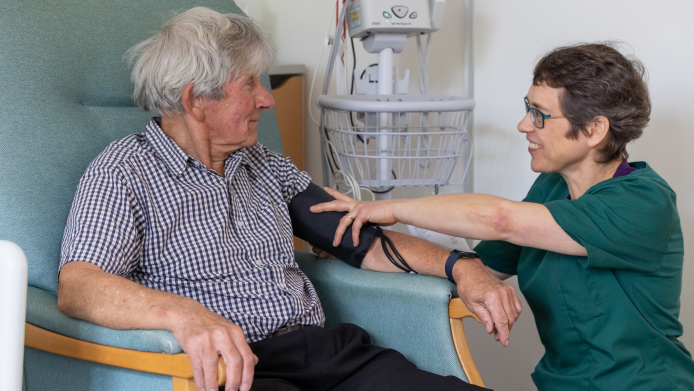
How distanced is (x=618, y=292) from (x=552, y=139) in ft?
1.10

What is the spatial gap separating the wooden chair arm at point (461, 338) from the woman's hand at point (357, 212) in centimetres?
23

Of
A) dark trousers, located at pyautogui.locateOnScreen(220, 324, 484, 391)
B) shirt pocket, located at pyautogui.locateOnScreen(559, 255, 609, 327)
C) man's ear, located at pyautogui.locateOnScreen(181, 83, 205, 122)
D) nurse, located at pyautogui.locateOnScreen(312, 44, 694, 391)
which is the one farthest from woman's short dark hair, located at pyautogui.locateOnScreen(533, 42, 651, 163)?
man's ear, located at pyautogui.locateOnScreen(181, 83, 205, 122)

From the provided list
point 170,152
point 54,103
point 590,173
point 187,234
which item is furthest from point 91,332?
point 590,173

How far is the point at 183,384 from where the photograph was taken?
846 mm

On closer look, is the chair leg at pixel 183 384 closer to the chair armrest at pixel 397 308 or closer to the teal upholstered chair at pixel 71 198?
the teal upholstered chair at pixel 71 198

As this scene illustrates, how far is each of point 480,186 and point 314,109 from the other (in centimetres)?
78

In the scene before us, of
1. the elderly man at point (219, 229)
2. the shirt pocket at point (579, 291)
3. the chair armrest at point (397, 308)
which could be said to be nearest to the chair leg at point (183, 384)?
the elderly man at point (219, 229)

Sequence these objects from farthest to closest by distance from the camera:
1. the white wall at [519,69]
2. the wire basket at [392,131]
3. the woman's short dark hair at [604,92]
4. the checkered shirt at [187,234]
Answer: the white wall at [519,69]
the wire basket at [392,131]
the woman's short dark hair at [604,92]
the checkered shirt at [187,234]

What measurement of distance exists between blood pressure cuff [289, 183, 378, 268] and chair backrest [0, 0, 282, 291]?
412 mm

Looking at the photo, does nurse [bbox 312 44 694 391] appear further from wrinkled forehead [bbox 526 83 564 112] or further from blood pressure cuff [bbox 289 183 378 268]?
blood pressure cuff [bbox 289 183 378 268]

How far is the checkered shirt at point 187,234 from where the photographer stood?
3.46 feet

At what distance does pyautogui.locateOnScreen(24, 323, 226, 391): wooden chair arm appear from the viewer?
0.83 metres

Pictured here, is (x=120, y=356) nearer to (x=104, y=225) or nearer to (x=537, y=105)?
(x=104, y=225)

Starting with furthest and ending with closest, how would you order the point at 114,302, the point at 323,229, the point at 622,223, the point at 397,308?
the point at 323,229
the point at 397,308
the point at 622,223
the point at 114,302
